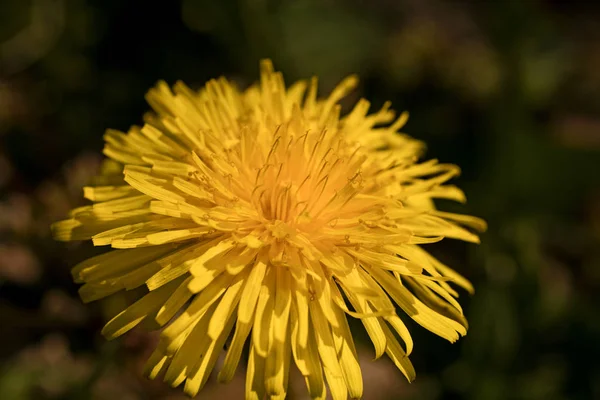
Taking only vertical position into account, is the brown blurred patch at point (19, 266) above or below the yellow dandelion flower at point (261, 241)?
below

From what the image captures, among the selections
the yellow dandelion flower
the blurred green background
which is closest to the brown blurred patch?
the blurred green background

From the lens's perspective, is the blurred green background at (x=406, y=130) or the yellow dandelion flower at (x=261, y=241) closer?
the yellow dandelion flower at (x=261, y=241)

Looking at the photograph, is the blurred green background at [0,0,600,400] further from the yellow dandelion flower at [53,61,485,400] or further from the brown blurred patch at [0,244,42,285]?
the yellow dandelion flower at [53,61,485,400]

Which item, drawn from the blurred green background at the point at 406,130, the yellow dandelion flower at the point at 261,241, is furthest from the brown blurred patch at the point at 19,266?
the yellow dandelion flower at the point at 261,241

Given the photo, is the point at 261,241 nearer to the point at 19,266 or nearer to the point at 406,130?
the point at 19,266

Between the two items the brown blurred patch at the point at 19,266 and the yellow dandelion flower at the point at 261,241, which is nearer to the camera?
the yellow dandelion flower at the point at 261,241

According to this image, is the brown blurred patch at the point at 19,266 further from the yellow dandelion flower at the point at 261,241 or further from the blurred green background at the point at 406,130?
the yellow dandelion flower at the point at 261,241
